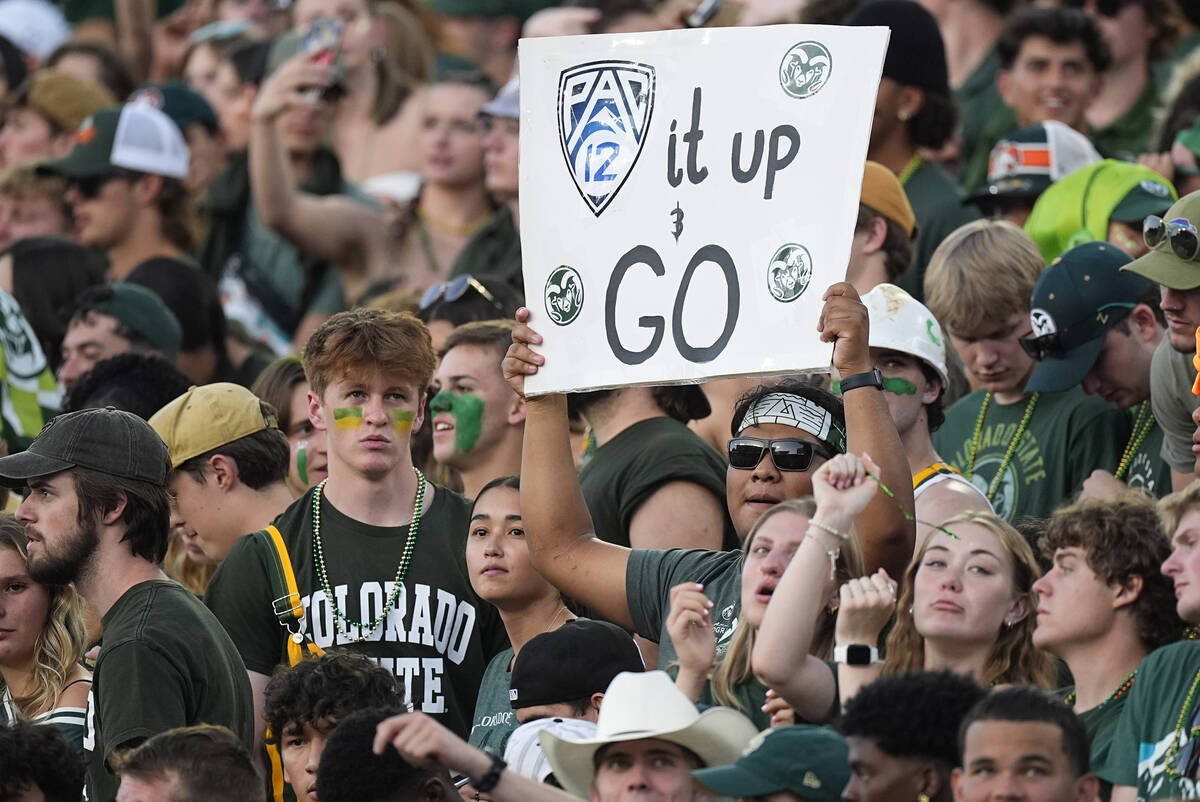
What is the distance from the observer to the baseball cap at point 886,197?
8.29 m

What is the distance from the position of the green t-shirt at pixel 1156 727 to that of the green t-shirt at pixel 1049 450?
1710 millimetres

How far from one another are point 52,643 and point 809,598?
2.56 metres

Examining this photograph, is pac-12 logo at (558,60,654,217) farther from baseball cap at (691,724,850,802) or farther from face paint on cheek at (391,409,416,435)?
baseball cap at (691,724,850,802)

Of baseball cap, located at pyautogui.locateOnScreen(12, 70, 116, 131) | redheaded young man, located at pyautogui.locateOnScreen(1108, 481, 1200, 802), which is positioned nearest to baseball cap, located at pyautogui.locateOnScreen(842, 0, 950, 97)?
redheaded young man, located at pyautogui.locateOnScreen(1108, 481, 1200, 802)

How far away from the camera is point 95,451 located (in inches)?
255

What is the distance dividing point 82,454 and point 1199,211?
11.1 feet

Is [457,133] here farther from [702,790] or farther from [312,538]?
[702,790]

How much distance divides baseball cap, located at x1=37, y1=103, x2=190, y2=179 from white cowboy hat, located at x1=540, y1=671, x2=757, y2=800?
6.24 meters

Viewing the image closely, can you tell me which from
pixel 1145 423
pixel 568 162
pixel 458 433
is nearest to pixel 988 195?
pixel 1145 423

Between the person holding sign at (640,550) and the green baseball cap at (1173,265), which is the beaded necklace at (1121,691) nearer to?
the person holding sign at (640,550)

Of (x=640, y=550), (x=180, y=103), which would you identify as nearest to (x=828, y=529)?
(x=640, y=550)

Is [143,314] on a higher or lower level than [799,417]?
lower

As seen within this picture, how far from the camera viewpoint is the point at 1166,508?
6.13 meters

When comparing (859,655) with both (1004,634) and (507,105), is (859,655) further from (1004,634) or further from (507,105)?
(507,105)
